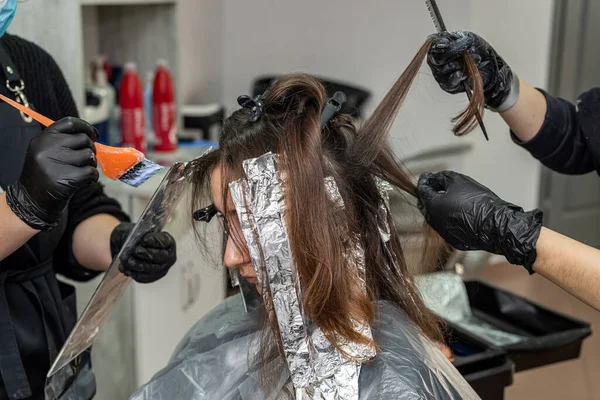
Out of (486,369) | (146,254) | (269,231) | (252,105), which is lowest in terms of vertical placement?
(486,369)

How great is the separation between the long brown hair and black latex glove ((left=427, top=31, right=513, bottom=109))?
41 mm

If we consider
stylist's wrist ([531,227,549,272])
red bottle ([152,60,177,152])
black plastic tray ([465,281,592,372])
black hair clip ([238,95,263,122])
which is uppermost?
black hair clip ([238,95,263,122])

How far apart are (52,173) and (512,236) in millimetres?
754

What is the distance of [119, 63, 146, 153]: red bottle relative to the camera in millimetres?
2637

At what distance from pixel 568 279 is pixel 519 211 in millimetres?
135

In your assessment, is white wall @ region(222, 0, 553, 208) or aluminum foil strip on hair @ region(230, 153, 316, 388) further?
white wall @ region(222, 0, 553, 208)

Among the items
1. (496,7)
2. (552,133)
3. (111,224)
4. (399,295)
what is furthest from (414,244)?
(496,7)

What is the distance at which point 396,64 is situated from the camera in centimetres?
411

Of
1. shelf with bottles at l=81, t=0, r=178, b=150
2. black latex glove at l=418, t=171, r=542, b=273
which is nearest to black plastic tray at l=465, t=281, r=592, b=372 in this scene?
black latex glove at l=418, t=171, r=542, b=273

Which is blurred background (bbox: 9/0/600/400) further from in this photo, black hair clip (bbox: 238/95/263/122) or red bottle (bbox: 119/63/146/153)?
black hair clip (bbox: 238/95/263/122)

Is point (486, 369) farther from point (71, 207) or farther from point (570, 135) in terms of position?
point (71, 207)

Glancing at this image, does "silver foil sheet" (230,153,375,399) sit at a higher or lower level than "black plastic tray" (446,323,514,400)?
higher

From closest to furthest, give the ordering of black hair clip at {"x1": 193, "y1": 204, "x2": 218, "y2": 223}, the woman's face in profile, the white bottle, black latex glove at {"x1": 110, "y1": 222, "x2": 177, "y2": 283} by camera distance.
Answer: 1. the woman's face in profile
2. black hair clip at {"x1": 193, "y1": 204, "x2": 218, "y2": 223}
3. black latex glove at {"x1": 110, "y1": 222, "x2": 177, "y2": 283}
4. the white bottle

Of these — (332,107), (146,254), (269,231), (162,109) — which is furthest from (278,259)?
(162,109)
